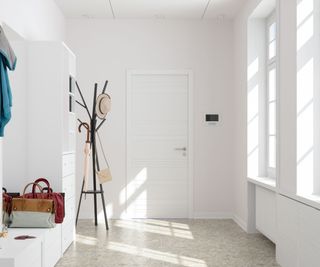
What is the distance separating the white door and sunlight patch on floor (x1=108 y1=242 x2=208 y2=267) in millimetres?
1802

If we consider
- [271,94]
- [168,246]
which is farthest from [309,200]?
[271,94]

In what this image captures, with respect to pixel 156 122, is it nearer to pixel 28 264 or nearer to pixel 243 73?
pixel 243 73

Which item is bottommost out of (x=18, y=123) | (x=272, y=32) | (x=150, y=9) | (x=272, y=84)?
(x=18, y=123)

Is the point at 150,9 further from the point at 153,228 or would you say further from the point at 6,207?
the point at 6,207

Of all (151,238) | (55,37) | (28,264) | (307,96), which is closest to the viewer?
(28,264)

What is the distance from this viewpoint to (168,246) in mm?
4949

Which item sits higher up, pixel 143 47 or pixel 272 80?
pixel 143 47

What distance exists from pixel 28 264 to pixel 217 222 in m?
3.56

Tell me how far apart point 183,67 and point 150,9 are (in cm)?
98

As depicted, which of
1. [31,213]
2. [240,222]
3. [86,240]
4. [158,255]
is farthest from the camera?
[240,222]

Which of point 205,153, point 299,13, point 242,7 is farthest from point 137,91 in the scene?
point 299,13

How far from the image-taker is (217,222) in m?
6.40

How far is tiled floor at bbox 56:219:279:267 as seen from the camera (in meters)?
4.32

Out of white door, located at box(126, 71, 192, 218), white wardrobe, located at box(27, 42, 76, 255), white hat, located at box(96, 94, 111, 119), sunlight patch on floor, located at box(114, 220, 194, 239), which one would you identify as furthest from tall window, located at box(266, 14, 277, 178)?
white wardrobe, located at box(27, 42, 76, 255)
